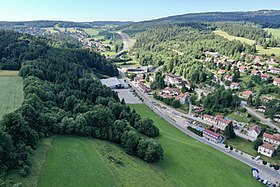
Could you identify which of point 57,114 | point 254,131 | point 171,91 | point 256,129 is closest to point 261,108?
point 256,129

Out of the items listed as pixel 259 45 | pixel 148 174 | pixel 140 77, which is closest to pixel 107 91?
pixel 148 174

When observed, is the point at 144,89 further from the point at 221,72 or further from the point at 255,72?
the point at 255,72

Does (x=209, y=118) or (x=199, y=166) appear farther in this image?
(x=209, y=118)

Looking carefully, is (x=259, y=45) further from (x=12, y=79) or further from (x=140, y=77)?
(x=12, y=79)

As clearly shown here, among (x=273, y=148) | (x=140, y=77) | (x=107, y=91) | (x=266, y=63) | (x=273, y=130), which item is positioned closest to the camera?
(x=273, y=148)

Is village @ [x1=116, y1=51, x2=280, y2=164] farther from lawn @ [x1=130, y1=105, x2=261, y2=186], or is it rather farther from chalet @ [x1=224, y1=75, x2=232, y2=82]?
lawn @ [x1=130, y1=105, x2=261, y2=186]

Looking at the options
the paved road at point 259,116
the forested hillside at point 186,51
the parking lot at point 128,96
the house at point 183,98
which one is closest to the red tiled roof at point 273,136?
the paved road at point 259,116

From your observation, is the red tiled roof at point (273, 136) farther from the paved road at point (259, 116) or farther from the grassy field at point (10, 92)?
the grassy field at point (10, 92)
